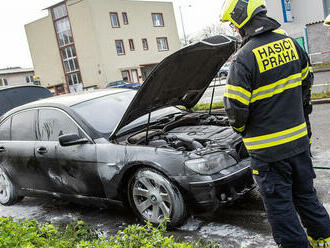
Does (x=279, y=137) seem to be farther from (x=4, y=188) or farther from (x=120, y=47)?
(x=120, y=47)

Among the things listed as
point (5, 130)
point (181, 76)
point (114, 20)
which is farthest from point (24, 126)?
point (114, 20)

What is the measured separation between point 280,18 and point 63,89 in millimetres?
29013

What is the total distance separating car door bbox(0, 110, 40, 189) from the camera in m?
4.85

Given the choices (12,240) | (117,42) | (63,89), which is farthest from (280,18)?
(63,89)

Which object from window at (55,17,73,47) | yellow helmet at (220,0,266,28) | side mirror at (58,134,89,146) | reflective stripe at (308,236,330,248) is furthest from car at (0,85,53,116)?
window at (55,17,73,47)

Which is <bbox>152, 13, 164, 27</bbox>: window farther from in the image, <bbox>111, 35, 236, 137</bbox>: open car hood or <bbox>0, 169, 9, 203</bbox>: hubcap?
<bbox>111, 35, 236, 137</bbox>: open car hood

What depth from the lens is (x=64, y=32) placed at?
142 ft

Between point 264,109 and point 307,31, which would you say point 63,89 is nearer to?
point 307,31

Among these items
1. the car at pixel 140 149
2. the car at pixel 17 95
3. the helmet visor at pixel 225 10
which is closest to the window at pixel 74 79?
the car at pixel 17 95

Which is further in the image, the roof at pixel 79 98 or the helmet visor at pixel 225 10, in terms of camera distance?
the roof at pixel 79 98

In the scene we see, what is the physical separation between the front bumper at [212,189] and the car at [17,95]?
6.12 metres

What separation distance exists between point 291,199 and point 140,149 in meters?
1.69

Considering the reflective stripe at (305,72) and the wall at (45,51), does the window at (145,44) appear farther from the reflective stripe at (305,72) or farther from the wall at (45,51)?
the reflective stripe at (305,72)

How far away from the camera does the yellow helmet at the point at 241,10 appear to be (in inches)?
100.0
